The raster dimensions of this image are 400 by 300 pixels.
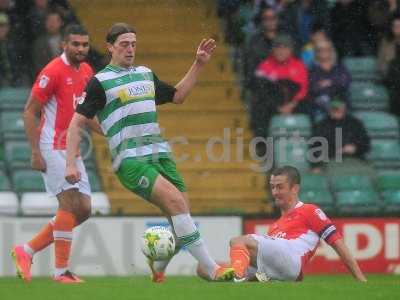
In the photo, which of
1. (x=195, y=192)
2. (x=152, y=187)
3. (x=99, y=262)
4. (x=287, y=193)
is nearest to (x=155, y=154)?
(x=152, y=187)

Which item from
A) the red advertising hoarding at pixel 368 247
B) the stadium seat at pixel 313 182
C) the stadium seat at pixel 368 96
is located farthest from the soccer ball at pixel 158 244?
the stadium seat at pixel 368 96

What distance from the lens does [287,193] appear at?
372 inches

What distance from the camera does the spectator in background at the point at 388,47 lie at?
14539 millimetres

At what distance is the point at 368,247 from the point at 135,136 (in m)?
4.45

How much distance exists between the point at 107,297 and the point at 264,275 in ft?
7.03

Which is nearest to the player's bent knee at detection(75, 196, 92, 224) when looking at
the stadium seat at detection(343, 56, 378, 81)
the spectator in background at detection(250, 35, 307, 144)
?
the spectator in background at detection(250, 35, 307, 144)

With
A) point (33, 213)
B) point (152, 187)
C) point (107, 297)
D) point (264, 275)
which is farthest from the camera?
point (33, 213)

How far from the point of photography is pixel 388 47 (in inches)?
577

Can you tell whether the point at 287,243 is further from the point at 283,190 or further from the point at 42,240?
the point at 42,240

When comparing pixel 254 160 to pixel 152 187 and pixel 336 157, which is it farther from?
pixel 152 187

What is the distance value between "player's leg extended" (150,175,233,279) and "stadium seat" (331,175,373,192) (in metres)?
4.89

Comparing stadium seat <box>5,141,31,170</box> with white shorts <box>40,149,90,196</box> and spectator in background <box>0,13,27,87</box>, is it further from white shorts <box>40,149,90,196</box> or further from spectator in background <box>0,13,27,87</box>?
white shorts <box>40,149,90,196</box>

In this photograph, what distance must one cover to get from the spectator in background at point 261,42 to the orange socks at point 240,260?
5.15 metres

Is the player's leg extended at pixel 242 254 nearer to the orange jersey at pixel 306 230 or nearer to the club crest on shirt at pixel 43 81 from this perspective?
the orange jersey at pixel 306 230
